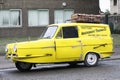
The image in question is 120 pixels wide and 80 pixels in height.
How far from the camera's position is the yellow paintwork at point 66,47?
16312 millimetres

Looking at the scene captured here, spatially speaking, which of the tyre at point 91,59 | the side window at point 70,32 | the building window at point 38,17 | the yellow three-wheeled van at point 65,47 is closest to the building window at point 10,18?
the building window at point 38,17

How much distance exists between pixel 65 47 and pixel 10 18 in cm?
2303

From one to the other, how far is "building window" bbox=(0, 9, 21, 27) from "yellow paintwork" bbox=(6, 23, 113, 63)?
2215 cm

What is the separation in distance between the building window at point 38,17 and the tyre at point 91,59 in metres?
22.7

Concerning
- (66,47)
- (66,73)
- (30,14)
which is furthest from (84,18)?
(30,14)

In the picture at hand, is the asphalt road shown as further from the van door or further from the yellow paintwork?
the van door

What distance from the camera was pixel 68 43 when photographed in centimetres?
1711

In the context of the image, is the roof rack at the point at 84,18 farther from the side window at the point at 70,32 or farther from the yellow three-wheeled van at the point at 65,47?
the side window at the point at 70,32

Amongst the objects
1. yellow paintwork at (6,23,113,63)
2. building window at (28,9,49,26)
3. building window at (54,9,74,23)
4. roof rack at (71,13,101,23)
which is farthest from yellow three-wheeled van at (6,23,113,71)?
building window at (54,9,74,23)

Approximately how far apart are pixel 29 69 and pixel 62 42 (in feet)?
5.31

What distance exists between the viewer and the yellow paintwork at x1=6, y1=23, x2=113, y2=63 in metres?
16.3

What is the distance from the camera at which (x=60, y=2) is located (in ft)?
133

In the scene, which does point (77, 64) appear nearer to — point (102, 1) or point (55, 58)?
point (55, 58)

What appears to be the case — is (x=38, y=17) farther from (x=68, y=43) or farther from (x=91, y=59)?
(x=68, y=43)
